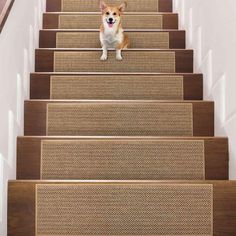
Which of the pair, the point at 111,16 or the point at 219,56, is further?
the point at 111,16

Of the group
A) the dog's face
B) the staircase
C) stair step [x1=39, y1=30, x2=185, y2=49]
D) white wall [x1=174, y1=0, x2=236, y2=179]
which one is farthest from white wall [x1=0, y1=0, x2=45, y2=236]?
white wall [x1=174, y1=0, x2=236, y2=179]

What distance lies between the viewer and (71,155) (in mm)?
2303

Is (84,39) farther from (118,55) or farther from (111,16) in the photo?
(118,55)

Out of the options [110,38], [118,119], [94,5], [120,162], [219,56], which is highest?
[94,5]

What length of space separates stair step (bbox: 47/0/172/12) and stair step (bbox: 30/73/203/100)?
4.56ft

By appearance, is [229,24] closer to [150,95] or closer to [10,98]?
[150,95]

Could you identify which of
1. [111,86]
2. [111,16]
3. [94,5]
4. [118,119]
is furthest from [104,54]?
[94,5]

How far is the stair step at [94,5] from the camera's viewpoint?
13.5 ft

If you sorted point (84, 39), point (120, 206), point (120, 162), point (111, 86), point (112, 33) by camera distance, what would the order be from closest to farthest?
point (120, 206) → point (120, 162) → point (111, 86) → point (112, 33) → point (84, 39)

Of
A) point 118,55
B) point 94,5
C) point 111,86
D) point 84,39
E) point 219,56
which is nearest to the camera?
point 219,56

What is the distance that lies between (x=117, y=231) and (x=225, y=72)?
950 millimetres

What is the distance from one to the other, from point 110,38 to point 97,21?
1.77ft

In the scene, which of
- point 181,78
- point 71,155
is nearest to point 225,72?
point 181,78

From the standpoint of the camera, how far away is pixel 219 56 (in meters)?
2.56
